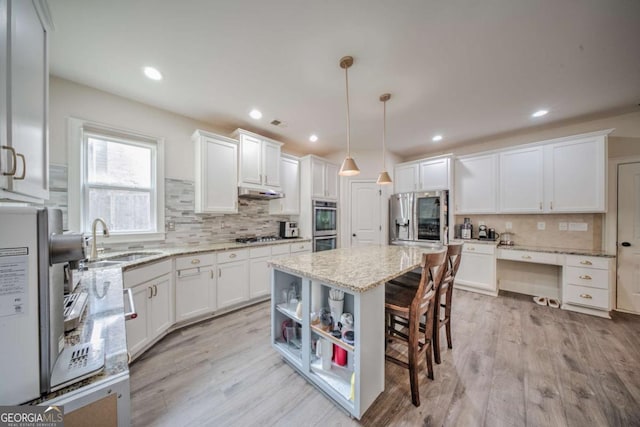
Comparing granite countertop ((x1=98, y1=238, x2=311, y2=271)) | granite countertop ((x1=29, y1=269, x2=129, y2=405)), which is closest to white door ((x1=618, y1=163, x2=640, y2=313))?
granite countertop ((x1=98, y1=238, x2=311, y2=271))

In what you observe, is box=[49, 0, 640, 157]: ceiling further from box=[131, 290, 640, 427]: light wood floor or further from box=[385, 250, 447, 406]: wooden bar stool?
box=[131, 290, 640, 427]: light wood floor

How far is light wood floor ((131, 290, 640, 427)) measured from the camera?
4.58ft

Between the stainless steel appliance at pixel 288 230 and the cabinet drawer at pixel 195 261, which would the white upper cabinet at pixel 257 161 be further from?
the cabinet drawer at pixel 195 261

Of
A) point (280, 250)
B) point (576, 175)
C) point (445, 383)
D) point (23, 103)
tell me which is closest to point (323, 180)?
point (280, 250)

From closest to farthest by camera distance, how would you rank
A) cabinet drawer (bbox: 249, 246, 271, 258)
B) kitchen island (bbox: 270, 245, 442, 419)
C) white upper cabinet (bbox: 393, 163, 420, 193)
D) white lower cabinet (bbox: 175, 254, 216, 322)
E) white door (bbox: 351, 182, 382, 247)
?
kitchen island (bbox: 270, 245, 442, 419) → white lower cabinet (bbox: 175, 254, 216, 322) → cabinet drawer (bbox: 249, 246, 271, 258) → white upper cabinet (bbox: 393, 163, 420, 193) → white door (bbox: 351, 182, 382, 247)

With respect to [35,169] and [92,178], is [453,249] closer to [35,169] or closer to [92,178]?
[35,169]

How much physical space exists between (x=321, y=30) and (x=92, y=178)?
275 centimetres

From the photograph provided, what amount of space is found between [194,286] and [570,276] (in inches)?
189

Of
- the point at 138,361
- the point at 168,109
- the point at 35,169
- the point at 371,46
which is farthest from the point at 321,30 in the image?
the point at 138,361

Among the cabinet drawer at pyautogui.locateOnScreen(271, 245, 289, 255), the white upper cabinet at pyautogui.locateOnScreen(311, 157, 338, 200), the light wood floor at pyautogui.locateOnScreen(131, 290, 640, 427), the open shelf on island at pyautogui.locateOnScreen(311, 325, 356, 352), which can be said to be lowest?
the light wood floor at pyautogui.locateOnScreen(131, 290, 640, 427)

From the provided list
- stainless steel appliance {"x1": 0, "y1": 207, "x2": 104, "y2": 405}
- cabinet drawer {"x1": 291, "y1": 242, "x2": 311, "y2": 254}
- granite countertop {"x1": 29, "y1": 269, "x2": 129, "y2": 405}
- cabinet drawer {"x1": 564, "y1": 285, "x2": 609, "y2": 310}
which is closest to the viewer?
stainless steel appliance {"x1": 0, "y1": 207, "x2": 104, "y2": 405}

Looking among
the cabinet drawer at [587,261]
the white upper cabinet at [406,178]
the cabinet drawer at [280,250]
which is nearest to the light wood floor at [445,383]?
the cabinet drawer at [587,261]

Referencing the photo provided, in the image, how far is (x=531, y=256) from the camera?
3.15m

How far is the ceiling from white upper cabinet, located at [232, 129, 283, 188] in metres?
0.38
